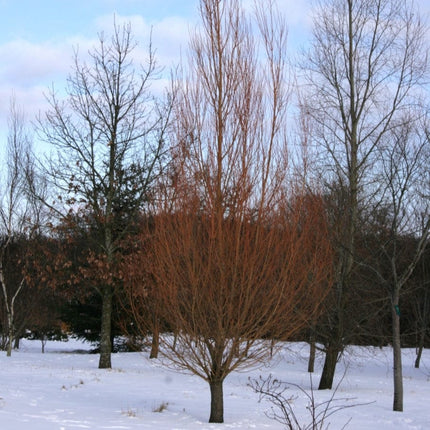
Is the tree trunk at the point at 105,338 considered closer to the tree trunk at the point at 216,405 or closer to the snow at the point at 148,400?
the snow at the point at 148,400

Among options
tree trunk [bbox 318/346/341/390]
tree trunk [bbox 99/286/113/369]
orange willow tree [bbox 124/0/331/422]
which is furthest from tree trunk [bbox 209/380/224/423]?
tree trunk [bbox 99/286/113/369]

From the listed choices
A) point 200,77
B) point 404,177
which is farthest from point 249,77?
point 404,177

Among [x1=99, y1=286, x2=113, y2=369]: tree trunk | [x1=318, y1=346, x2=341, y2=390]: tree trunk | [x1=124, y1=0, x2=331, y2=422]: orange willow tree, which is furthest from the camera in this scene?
[x1=99, y1=286, x2=113, y2=369]: tree trunk

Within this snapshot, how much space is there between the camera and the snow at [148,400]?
759cm

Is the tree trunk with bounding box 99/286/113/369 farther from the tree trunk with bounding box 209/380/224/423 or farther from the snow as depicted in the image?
the tree trunk with bounding box 209/380/224/423

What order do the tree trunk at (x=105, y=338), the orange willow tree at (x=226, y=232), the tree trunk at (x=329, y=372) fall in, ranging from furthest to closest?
the tree trunk at (x=105, y=338) → the tree trunk at (x=329, y=372) → the orange willow tree at (x=226, y=232)

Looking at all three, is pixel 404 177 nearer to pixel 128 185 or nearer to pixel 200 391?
pixel 200 391

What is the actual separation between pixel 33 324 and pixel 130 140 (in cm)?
1312

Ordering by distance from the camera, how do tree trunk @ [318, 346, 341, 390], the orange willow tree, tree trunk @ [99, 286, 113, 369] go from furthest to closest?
tree trunk @ [99, 286, 113, 369] → tree trunk @ [318, 346, 341, 390] → the orange willow tree

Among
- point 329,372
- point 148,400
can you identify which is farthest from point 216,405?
point 329,372

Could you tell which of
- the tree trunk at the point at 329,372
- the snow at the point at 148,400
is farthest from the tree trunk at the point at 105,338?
the tree trunk at the point at 329,372

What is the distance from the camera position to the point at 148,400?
1009 cm

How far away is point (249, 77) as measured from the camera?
25.1 ft

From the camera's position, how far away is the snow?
759 centimetres
